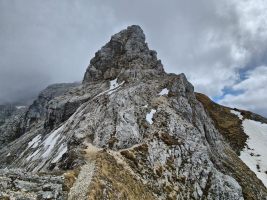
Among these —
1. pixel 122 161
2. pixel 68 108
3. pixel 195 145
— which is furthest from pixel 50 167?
pixel 68 108

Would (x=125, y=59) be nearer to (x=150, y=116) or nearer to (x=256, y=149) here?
(x=150, y=116)

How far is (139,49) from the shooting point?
318 ft

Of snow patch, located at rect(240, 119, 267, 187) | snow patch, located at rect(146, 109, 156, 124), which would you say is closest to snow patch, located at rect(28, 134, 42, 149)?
snow patch, located at rect(146, 109, 156, 124)

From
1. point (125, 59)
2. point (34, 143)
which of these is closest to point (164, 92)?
point (125, 59)

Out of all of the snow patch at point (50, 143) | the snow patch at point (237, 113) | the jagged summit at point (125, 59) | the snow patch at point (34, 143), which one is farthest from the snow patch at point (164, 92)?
the snow patch at point (237, 113)

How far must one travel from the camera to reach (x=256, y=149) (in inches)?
2965

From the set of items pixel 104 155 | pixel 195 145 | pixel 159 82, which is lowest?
pixel 104 155

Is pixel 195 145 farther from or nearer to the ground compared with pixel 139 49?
nearer to the ground

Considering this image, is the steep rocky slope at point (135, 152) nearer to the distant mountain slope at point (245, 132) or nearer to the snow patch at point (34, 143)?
the snow patch at point (34, 143)

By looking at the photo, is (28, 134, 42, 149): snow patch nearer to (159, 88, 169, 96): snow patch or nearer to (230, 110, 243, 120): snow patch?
(159, 88, 169, 96): snow patch

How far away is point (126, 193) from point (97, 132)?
22086 millimetres

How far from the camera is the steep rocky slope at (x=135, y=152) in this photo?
31781 mm

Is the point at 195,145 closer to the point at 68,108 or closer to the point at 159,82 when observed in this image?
the point at 159,82

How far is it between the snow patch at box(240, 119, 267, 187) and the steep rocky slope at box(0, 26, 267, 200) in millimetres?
3213
